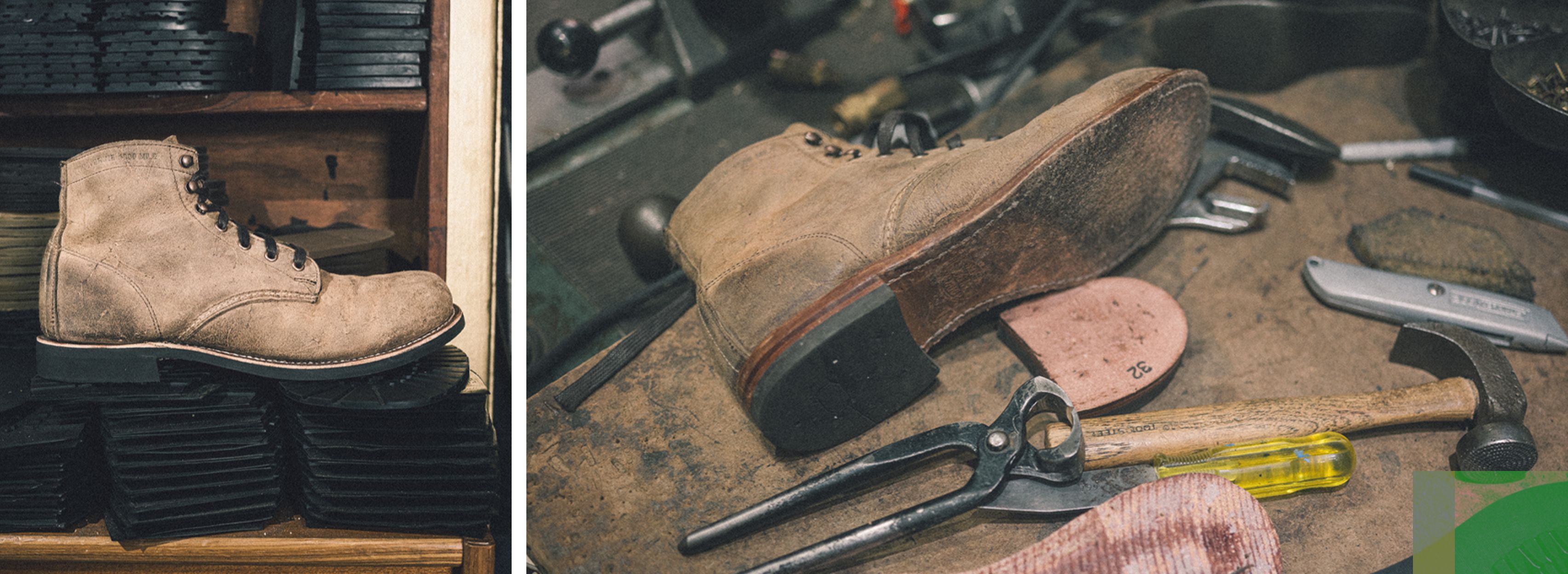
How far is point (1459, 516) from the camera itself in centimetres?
139

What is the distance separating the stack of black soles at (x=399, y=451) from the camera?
1224mm

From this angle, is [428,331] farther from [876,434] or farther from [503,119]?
[876,434]

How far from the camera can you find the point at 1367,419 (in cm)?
136

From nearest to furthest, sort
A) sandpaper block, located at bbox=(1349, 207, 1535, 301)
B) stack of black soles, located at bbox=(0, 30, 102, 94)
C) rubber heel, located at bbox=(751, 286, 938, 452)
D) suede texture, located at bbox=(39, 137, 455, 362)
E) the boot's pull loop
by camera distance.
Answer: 1. suede texture, located at bbox=(39, 137, 455, 362)
2. rubber heel, located at bbox=(751, 286, 938, 452)
3. stack of black soles, located at bbox=(0, 30, 102, 94)
4. the boot's pull loop
5. sandpaper block, located at bbox=(1349, 207, 1535, 301)

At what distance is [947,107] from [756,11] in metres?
0.57

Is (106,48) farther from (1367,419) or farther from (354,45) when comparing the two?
(1367,419)

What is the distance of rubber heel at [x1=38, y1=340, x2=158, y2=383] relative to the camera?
1.16 metres

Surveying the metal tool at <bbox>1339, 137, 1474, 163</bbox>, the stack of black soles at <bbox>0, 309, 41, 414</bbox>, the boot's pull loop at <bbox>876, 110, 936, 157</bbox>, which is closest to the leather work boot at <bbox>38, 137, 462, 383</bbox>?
the stack of black soles at <bbox>0, 309, 41, 414</bbox>

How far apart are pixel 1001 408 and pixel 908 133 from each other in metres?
0.50

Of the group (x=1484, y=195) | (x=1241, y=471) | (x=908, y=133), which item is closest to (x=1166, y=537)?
(x=1241, y=471)

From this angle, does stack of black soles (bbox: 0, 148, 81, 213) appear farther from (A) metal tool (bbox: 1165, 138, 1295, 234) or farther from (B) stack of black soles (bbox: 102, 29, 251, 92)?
(A) metal tool (bbox: 1165, 138, 1295, 234)

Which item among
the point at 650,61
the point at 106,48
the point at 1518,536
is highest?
the point at 106,48

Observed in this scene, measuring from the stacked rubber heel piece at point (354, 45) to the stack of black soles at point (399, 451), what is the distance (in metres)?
0.47

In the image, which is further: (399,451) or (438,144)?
(438,144)
